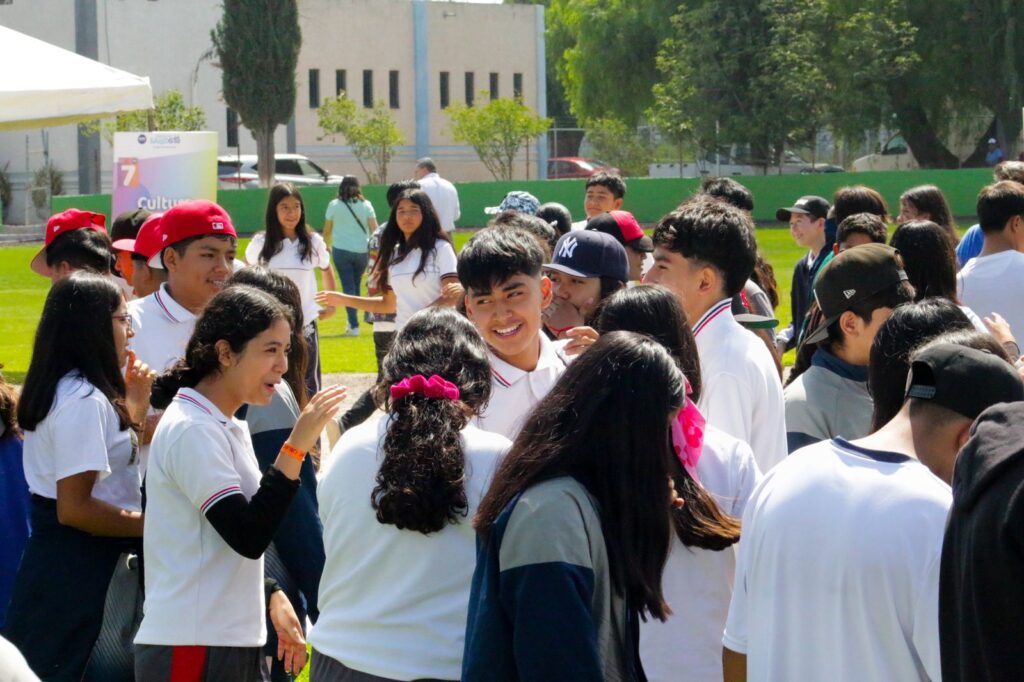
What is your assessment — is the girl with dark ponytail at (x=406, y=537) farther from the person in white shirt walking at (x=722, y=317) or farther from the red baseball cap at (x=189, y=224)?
the red baseball cap at (x=189, y=224)

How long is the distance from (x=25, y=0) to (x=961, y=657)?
54.7m

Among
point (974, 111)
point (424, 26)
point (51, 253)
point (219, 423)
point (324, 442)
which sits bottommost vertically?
point (324, 442)

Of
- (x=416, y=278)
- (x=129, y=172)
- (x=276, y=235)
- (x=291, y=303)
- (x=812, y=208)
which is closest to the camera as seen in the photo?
(x=291, y=303)

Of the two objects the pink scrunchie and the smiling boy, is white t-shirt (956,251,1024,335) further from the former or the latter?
the pink scrunchie

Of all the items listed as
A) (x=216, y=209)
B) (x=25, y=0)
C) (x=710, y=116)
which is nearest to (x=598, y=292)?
(x=216, y=209)

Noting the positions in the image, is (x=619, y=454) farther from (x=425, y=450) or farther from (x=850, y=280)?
(x=850, y=280)

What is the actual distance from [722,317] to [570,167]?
4799 cm

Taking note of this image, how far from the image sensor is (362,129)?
50.6 meters

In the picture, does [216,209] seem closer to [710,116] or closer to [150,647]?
[150,647]

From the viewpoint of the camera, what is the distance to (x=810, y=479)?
2764 mm

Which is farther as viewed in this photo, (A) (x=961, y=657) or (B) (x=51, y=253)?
(B) (x=51, y=253)

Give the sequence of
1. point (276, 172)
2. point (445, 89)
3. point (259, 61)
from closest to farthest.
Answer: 1. point (259, 61)
2. point (276, 172)
3. point (445, 89)

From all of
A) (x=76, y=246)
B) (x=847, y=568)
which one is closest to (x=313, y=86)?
(x=76, y=246)

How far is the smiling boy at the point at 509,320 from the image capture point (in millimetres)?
4262
